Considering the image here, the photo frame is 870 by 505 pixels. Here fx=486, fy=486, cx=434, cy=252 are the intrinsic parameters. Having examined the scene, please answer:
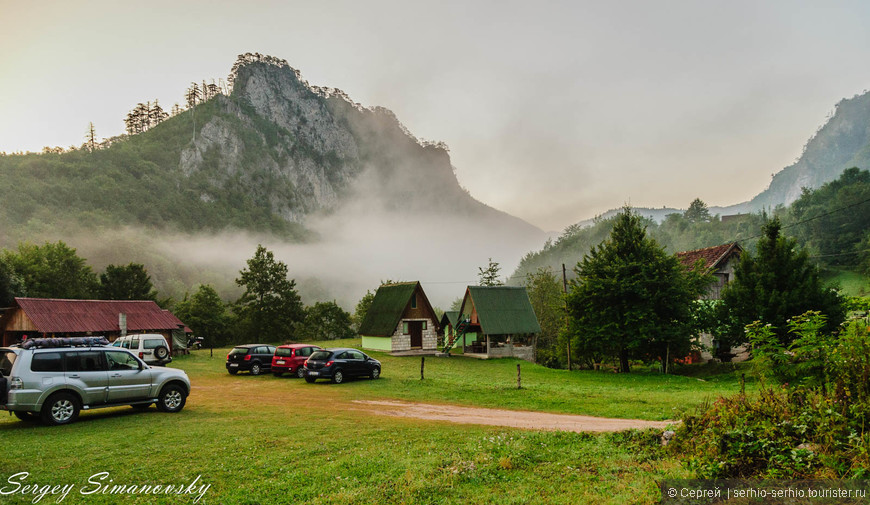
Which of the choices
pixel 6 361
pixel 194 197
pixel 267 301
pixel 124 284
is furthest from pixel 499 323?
pixel 194 197

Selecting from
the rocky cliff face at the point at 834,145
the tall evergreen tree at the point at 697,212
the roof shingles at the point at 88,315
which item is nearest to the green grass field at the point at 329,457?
the roof shingles at the point at 88,315

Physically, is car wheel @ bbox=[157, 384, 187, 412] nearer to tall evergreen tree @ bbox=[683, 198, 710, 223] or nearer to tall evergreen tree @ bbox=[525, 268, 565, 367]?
tall evergreen tree @ bbox=[525, 268, 565, 367]

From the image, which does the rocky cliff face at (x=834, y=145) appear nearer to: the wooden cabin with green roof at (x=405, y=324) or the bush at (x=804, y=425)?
the wooden cabin with green roof at (x=405, y=324)

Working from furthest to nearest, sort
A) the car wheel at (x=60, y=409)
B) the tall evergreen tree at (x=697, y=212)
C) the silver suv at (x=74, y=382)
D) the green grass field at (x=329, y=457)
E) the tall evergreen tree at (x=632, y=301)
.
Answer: the tall evergreen tree at (x=697, y=212) → the tall evergreen tree at (x=632, y=301) → the car wheel at (x=60, y=409) → the silver suv at (x=74, y=382) → the green grass field at (x=329, y=457)

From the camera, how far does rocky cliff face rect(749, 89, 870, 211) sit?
16475cm

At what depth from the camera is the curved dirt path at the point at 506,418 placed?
1251cm

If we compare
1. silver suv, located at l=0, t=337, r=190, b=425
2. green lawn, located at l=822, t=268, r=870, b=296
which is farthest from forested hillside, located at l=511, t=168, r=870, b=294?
silver suv, located at l=0, t=337, r=190, b=425

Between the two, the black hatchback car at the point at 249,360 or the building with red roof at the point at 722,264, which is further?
the building with red roof at the point at 722,264

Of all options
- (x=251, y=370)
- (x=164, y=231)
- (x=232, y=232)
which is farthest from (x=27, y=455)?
(x=232, y=232)

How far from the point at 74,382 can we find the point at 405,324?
32781 mm

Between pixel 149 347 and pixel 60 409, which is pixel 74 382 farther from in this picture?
pixel 149 347

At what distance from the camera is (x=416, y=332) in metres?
46.0

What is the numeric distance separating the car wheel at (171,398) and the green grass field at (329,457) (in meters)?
0.33
